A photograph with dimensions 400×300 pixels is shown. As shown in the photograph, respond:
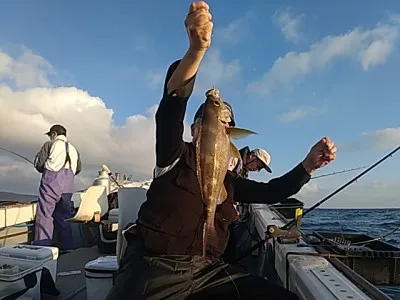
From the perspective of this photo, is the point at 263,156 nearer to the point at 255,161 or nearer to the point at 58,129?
the point at 255,161

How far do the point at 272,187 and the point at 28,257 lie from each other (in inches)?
87.5

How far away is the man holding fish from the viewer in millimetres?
2391

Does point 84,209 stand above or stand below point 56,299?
above

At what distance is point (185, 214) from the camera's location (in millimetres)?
2559

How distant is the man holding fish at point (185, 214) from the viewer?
7.84 feet

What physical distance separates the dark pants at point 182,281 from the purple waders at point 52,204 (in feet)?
16.3

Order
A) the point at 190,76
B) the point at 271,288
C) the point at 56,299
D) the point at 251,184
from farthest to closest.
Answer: the point at 56,299
the point at 251,184
the point at 271,288
the point at 190,76

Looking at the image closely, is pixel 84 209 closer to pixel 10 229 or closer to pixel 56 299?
pixel 10 229

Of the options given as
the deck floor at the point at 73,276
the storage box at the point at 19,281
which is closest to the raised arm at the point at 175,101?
the storage box at the point at 19,281

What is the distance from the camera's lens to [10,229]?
789 cm

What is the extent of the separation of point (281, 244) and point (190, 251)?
117 centimetres

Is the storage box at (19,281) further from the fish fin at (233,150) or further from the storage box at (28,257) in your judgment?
the fish fin at (233,150)

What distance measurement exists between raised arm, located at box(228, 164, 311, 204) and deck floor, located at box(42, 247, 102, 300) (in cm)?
211

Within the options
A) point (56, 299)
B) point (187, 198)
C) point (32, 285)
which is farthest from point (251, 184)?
point (56, 299)
